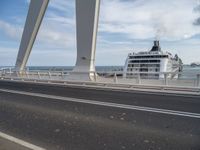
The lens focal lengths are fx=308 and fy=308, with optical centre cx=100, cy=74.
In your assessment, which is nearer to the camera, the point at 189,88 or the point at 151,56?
the point at 189,88

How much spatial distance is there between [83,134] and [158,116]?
303 centimetres

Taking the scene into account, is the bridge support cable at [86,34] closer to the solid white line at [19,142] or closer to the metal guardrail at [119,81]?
the metal guardrail at [119,81]

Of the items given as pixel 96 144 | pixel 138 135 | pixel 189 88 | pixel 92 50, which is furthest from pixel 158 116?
pixel 92 50

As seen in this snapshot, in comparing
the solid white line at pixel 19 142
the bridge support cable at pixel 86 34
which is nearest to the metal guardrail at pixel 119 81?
the bridge support cable at pixel 86 34

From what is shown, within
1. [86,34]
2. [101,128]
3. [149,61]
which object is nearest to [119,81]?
[86,34]

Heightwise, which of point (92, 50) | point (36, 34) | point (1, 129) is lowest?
point (1, 129)

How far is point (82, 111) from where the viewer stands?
36.1 ft

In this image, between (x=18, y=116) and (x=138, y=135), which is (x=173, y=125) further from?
(x=18, y=116)

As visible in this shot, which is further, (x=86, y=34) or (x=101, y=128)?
(x=86, y=34)

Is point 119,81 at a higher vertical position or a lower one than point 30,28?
lower

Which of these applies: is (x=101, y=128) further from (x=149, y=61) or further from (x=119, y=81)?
(x=149, y=61)

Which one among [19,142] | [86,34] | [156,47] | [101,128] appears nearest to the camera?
[19,142]

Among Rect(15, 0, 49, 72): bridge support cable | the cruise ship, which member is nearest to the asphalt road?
Rect(15, 0, 49, 72): bridge support cable

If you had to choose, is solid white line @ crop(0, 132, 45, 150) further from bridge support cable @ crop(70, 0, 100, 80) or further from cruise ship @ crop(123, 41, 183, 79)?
cruise ship @ crop(123, 41, 183, 79)
